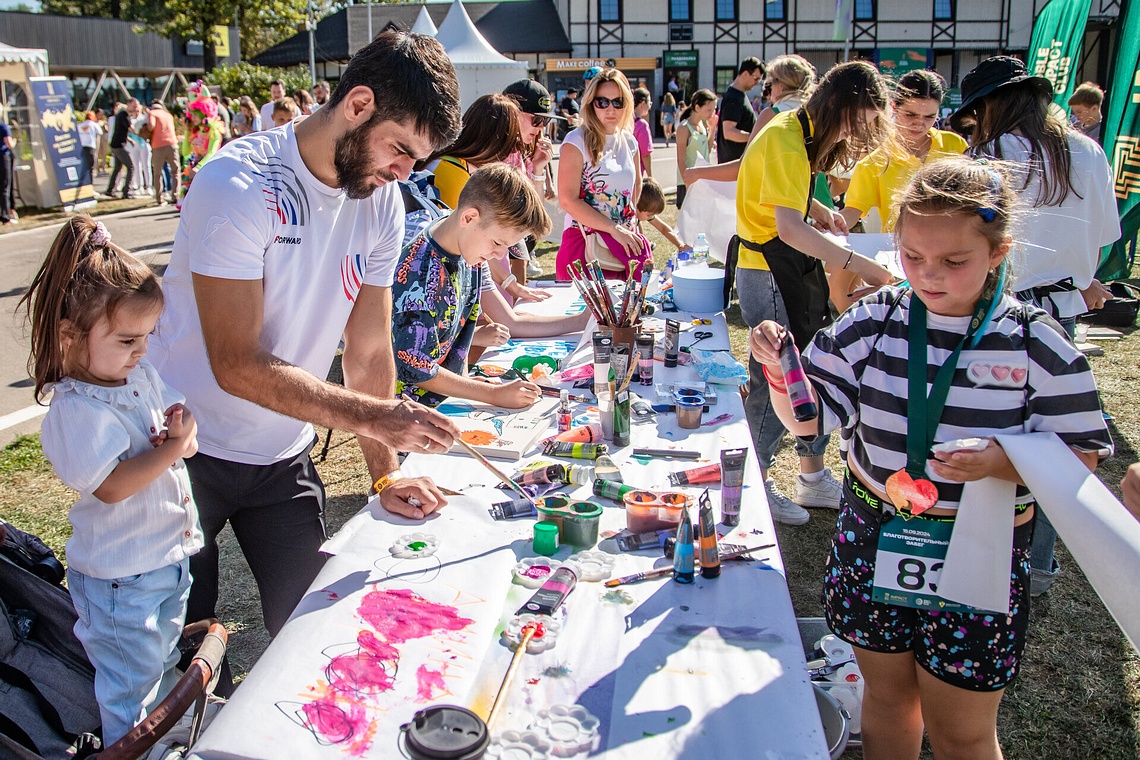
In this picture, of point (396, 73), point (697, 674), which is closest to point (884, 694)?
point (697, 674)

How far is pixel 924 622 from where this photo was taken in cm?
164

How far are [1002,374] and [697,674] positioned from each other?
80cm

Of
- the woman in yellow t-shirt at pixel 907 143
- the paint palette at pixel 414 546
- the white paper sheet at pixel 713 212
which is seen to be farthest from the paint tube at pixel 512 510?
the white paper sheet at pixel 713 212

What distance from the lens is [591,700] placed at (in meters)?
1.32

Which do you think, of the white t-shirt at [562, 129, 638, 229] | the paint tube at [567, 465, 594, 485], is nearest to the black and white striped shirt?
the paint tube at [567, 465, 594, 485]

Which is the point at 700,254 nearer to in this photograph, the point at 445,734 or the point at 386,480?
the point at 386,480

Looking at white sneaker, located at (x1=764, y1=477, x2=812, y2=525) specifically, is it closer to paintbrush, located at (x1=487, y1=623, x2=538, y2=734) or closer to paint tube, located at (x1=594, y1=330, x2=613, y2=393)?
paint tube, located at (x1=594, y1=330, x2=613, y2=393)

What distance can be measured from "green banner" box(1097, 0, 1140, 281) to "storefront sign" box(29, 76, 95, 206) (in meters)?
12.3

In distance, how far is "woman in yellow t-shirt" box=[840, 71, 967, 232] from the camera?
3.76 meters

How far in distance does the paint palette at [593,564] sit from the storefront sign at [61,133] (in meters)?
12.6

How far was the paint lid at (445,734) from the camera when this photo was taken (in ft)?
3.84

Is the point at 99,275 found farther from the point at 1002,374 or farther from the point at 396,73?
the point at 1002,374

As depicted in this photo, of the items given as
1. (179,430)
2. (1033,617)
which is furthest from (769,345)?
(1033,617)

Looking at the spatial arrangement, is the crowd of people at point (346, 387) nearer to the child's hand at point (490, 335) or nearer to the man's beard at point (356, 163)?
the man's beard at point (356, 163)
